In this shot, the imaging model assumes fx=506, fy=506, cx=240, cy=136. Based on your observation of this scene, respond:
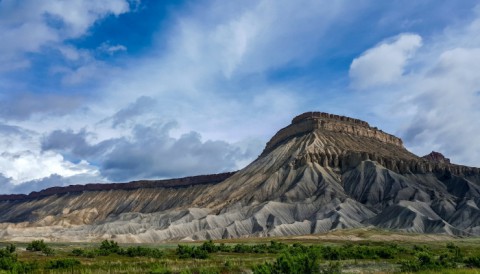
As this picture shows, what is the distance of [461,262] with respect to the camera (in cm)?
3991

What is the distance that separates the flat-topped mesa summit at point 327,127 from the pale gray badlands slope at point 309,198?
0.39 meters

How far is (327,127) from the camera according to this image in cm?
17175

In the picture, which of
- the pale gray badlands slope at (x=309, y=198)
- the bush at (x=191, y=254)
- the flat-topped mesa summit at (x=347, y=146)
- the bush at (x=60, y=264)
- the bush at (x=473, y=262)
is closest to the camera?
the bush at (x=60, y=264)

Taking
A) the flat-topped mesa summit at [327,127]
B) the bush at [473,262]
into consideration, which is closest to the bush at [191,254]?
the bush at [473,262]

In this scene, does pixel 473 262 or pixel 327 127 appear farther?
pixel 327 127

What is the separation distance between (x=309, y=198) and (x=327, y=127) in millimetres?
44908

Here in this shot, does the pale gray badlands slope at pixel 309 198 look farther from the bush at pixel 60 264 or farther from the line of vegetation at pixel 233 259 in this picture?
the bush at pixel 60 264

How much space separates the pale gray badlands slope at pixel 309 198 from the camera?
116 metres

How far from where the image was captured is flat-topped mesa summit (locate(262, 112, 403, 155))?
172000 millimetres

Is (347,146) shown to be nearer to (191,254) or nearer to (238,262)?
(191,254)

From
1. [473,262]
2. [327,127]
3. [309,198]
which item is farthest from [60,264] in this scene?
[327,127]

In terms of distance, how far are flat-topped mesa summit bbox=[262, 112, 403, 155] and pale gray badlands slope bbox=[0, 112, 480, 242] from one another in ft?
1.29

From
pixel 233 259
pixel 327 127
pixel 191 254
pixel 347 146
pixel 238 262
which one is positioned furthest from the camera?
pixel 327 127

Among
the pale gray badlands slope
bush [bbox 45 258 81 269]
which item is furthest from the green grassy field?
the pale gray badlands slope
